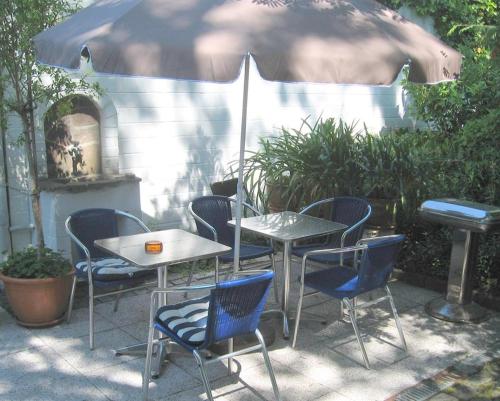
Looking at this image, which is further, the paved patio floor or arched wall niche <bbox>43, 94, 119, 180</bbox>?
arched wall niche <bbox>43, 94, 119, 180</bbox>

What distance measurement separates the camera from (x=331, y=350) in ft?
13.2

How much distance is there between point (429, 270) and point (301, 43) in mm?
3076

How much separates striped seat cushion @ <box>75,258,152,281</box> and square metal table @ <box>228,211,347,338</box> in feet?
2.55

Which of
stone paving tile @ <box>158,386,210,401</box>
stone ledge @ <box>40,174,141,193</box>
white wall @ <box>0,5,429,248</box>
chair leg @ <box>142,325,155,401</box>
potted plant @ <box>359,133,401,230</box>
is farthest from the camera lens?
white wall @ <box>0,5,429,248</box>

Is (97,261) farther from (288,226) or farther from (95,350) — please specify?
(288,226)

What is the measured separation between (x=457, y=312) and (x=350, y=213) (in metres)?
1.12

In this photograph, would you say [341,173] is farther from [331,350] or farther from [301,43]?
[301,43]

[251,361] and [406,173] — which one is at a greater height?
[406,173]

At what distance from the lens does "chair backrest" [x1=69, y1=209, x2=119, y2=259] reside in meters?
4.52

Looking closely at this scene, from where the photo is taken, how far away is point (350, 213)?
16.2ft

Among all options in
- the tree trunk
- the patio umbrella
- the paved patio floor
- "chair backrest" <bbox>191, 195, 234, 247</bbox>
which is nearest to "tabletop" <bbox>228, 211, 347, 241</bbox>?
"chair backrest" <bbox>191, 195, 234, 247</bbox>

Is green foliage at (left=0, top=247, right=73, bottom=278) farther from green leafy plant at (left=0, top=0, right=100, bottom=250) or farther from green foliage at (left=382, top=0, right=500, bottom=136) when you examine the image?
green foliage at (left=382, top=0, right=500, bottom=136)

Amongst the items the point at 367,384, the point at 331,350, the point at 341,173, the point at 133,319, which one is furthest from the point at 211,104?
the point at 367,384

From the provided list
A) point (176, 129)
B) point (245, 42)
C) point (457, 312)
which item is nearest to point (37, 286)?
point (245, 42)
